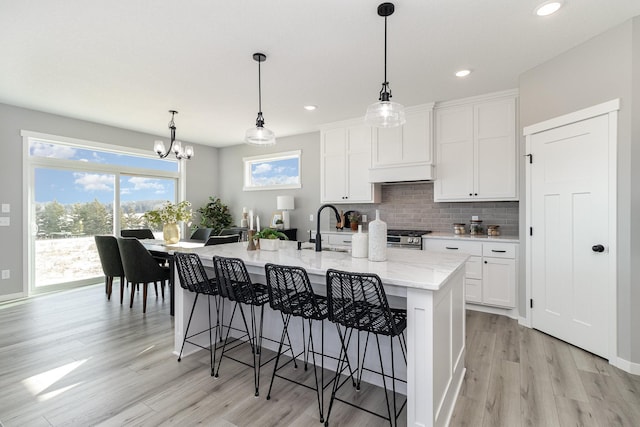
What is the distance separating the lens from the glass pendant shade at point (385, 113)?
85.4 inches

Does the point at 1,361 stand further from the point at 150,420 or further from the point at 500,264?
the point at 500,264

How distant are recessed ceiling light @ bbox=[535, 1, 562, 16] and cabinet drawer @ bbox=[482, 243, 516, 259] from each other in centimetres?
228

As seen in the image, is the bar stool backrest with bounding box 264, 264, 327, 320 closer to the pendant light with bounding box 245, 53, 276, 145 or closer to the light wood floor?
the light wood floor

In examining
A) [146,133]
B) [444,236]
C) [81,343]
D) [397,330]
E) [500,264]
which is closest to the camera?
[397,330]

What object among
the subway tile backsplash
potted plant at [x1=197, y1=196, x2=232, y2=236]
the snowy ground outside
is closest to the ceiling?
the subway tile backsplash

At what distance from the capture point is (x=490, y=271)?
12.3 ft

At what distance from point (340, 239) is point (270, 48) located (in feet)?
9.32

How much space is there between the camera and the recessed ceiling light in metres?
2.21

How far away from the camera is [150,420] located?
189 centimetres

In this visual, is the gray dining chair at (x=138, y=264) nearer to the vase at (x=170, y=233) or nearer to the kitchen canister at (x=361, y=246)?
the vase at (x=170, y=233)

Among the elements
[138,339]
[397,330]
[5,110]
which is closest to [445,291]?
[397,330]

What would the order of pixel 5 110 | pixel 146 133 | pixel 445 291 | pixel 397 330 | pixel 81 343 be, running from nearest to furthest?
pixel 397 330 → pixel 445 291 → pixel 81 343 → pixel 5 110 → pixel 146 133

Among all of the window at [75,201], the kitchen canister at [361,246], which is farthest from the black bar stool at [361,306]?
the window at [75,201]

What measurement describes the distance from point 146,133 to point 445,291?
19.1ft
